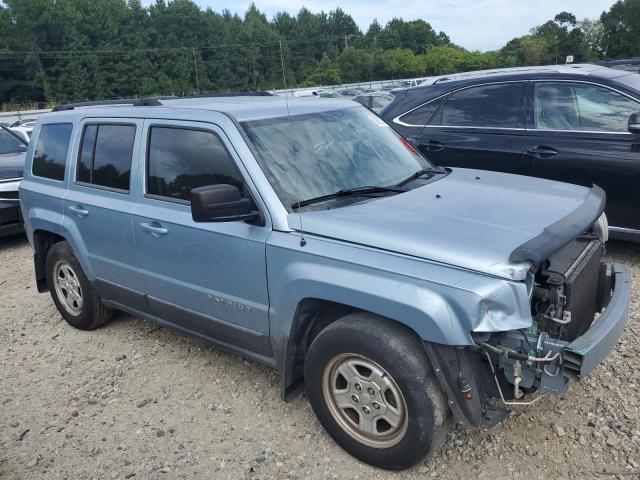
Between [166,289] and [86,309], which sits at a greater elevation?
[166,289]

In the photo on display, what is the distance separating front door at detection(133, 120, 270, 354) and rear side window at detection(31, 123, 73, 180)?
120cm

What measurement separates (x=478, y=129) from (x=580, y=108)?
3.28ft

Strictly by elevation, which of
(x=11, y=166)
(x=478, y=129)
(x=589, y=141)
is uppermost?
(x=478, y=129)

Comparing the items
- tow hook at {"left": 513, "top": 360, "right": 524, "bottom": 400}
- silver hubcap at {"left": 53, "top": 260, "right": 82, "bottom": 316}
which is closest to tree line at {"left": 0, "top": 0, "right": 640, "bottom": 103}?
silver hubcap at {"left": 53, "top": 260, "right": 82, "bottom": 316}

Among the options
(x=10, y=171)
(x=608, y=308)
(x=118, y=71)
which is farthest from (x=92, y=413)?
(x=118, y=71)

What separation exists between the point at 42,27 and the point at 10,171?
83.4m

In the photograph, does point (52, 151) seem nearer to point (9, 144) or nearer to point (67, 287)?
point (67, 287)

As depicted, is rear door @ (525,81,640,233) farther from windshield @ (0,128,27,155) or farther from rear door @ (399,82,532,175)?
windshield @ (0,128,27,155)

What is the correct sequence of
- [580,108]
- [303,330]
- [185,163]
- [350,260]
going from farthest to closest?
1. [580,108]
2. [185,163]
3. [303,330]
4. [350,260]

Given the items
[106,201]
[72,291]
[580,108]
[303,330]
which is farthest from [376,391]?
[580,108]

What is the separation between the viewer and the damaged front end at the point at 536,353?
7.97 feet

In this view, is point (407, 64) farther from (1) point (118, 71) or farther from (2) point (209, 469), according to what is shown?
(2) point (209, 469)

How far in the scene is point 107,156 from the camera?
415cm

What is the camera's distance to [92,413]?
3.69 m
